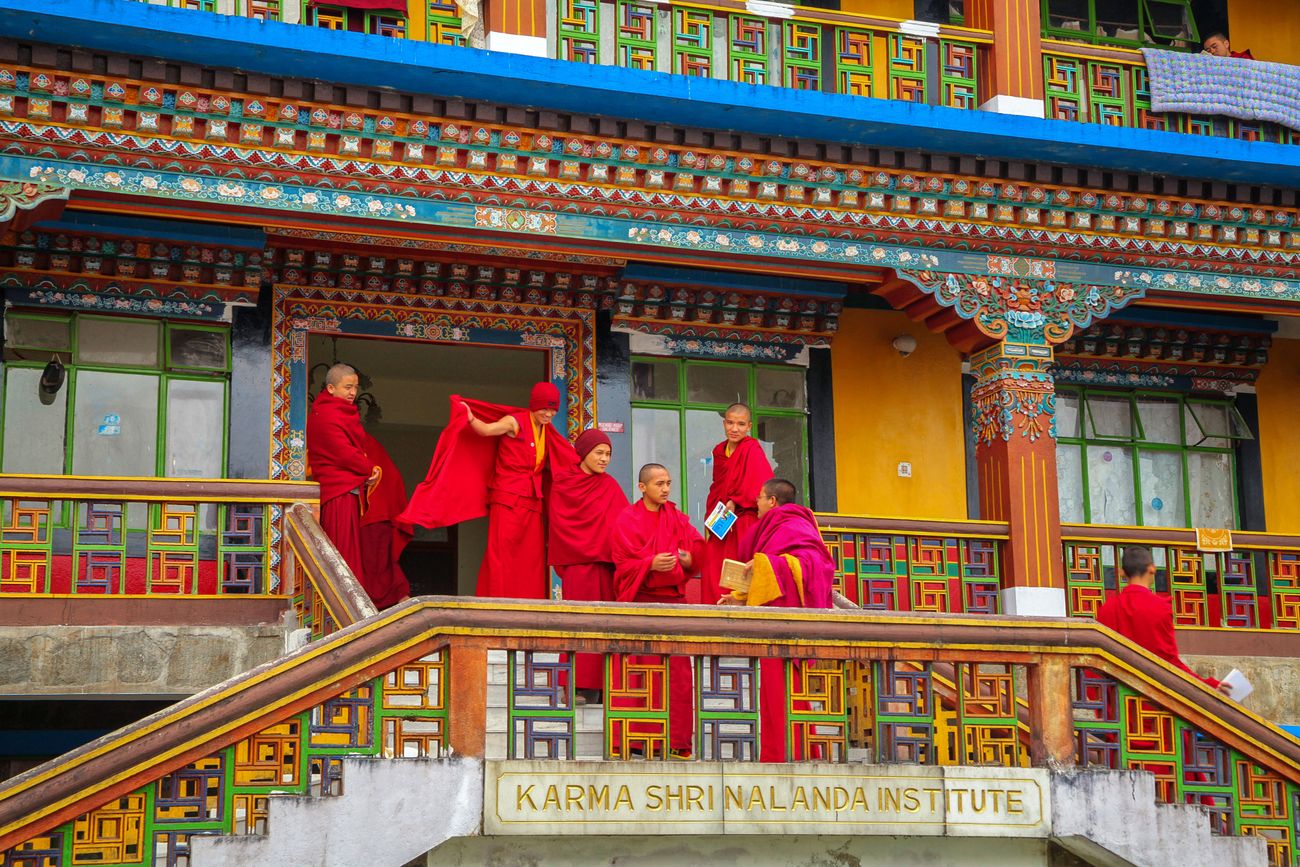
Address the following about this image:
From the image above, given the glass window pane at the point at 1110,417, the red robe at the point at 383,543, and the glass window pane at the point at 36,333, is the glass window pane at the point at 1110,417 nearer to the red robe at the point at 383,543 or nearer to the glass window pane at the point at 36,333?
the red robe at the point at 383,543

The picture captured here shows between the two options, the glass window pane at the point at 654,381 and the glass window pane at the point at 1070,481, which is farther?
the glass window pane at the point at 1070,481

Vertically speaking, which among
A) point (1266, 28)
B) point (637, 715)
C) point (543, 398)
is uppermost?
point (1266, 28)

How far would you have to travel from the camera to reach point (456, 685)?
7066 mm

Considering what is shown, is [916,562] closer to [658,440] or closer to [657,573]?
[658,440]

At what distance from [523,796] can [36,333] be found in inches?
232

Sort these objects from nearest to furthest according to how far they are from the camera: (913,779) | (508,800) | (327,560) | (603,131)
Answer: (508,800) < (913,779) < (327,560) < (603,131)

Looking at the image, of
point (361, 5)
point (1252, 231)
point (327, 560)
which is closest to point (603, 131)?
point (361, 5)

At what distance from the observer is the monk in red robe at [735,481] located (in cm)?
996

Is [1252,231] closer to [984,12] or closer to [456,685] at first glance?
[984,12]

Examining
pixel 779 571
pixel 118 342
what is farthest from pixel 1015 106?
pixel 118 342

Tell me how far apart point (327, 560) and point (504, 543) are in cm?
163

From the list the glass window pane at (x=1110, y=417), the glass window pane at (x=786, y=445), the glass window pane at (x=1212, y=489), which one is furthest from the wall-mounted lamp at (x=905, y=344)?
Result: the glass window pane at (x=1212, y=489)

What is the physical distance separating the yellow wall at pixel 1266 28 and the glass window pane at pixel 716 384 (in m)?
4.94

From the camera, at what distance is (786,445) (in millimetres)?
13055
